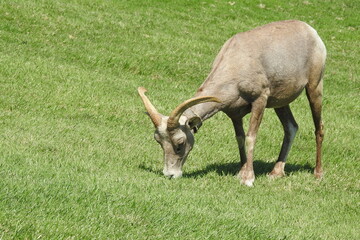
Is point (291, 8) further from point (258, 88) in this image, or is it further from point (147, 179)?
point (147, 179)

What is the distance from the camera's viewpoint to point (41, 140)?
490 inches

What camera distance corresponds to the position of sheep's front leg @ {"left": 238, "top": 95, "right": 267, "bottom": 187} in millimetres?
11984

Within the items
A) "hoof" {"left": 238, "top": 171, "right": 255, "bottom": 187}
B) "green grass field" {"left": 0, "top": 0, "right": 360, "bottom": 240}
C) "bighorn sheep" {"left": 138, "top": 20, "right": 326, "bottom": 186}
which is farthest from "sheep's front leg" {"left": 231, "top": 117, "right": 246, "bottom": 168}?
"hoof" {"left": 238, "top": 171, "right": 255, "bottom": 187}

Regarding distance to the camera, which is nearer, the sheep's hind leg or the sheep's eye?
the sheep's eye

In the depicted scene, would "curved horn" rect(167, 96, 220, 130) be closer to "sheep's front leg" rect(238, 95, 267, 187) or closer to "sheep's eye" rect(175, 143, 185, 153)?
"sheep's eye" rect(175, 143, 185, 153)

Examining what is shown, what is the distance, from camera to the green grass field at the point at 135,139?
7863 mm

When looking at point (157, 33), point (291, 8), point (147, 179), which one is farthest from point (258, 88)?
point (291, 8)

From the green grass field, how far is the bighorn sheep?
0.60m

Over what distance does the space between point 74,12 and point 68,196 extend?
1925cm

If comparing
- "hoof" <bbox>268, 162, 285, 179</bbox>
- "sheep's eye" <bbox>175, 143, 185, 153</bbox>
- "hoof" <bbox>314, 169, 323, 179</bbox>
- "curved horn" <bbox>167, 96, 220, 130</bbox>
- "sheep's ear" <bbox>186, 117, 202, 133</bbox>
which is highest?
"curved horn" <bbox>167, 96, 220, 130</bbox>

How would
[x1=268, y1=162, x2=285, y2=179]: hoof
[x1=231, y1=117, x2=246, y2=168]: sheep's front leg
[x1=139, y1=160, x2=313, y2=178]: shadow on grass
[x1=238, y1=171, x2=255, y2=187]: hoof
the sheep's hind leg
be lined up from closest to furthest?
1. [x1=238, y1=171, x2=255, y2=187]: hoof
2. [x1=139, y1=160, x2=313, y2=178]: shadow on grass
3. [x1=231, y1=117, x2=246, y2=168]: sheep's front leg
4. [x1=268, y1=162, x2=285, y2=179]: hoof
5. the sheep's hind leg

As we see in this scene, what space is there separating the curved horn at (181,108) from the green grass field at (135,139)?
3.04 ft

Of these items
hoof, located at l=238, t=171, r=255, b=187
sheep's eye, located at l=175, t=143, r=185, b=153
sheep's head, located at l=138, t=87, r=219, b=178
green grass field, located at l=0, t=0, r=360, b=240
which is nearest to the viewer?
green grass field, located at l=0, t=0, r=360, b=240

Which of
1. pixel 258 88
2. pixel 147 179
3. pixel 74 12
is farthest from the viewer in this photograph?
pixel 74 12
